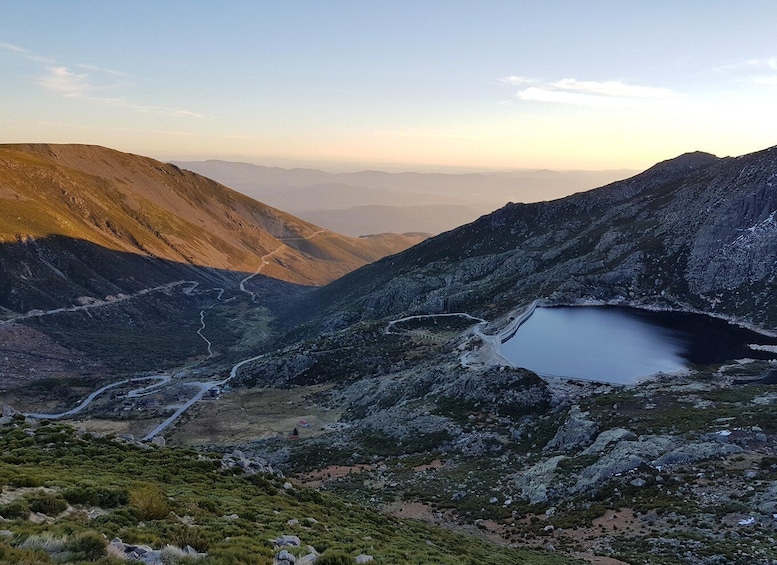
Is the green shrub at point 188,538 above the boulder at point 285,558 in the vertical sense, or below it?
above

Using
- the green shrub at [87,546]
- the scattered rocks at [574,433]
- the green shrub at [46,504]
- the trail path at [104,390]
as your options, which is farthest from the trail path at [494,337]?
the green shrub at [87,546]

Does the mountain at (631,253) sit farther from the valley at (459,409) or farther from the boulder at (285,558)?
the boulder at (285,558)

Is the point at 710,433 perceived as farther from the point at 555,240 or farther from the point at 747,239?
the point at 555,240

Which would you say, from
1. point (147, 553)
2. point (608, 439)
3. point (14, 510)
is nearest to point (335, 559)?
point (147, 553)

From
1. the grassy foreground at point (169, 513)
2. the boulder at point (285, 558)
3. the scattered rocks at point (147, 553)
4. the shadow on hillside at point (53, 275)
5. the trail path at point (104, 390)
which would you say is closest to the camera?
the scattered rocks at point (147, 553)

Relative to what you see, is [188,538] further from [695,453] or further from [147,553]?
[695,453]

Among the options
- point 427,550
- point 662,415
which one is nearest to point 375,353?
point 662,415

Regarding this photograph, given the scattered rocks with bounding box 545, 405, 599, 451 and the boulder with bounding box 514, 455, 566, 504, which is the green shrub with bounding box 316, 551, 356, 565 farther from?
the scattered rocks with bounding box 545, 405, 599, 451
